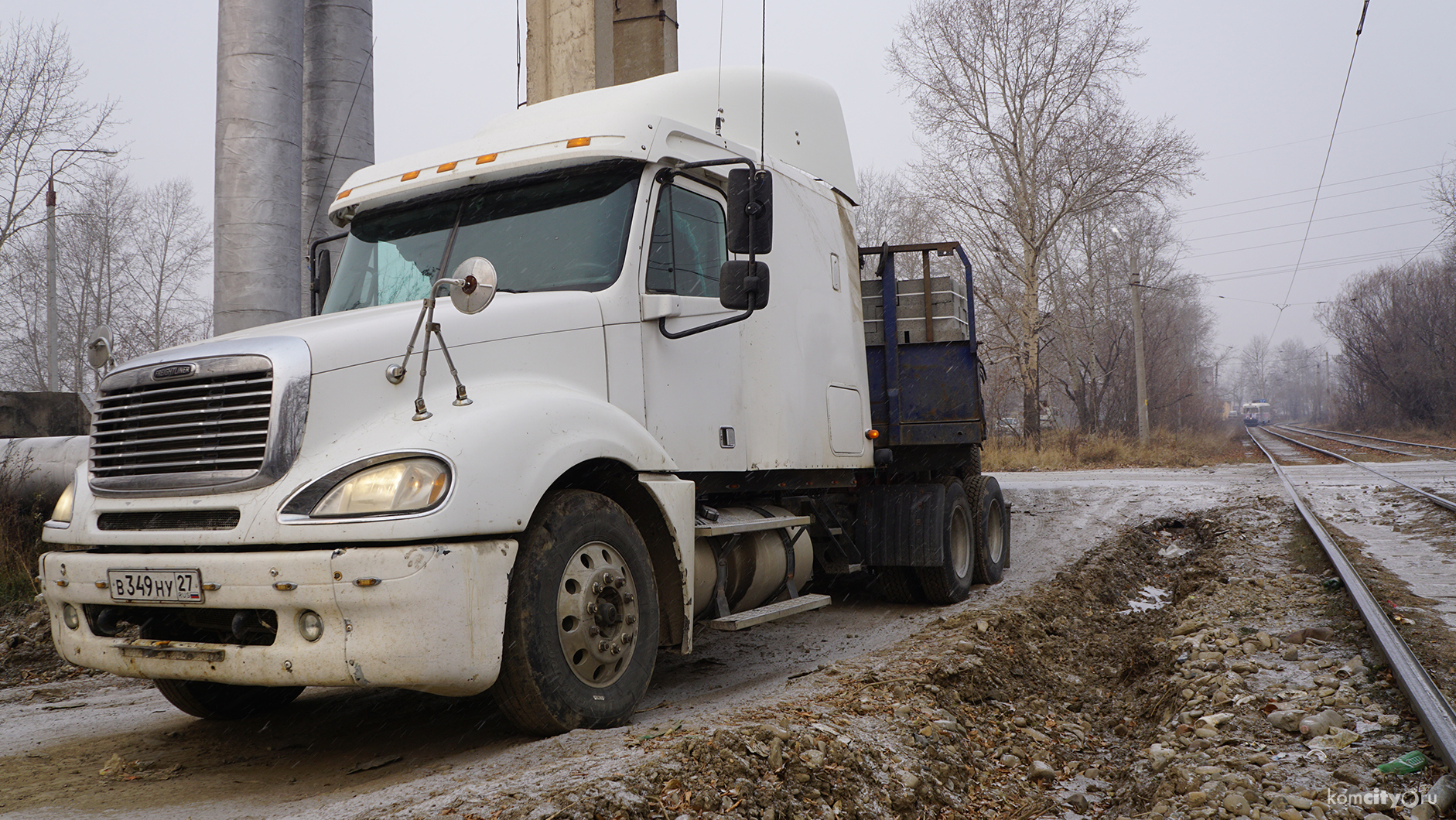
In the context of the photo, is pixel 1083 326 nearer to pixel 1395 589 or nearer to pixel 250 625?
pixel 1395 589

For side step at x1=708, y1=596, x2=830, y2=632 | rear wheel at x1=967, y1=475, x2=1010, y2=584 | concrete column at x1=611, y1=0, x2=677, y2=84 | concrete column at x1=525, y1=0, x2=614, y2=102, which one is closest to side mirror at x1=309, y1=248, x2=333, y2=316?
side step at x1=708, y1=596, x2=830, y2=632

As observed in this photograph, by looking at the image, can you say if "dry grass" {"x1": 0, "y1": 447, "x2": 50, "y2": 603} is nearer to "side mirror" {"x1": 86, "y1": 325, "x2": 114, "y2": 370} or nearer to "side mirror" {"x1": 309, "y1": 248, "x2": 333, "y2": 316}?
"side mirror" {"x1": 309, "y1": 248, "x2": 333, "y2": 316}

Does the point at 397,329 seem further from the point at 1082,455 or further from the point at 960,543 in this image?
the point at 1082,455

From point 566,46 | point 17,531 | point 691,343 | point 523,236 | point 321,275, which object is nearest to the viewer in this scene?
point 523,236

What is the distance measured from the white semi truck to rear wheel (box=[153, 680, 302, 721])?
0.05ft

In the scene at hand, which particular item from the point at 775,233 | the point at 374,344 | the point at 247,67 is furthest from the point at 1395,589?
the point at 247,67

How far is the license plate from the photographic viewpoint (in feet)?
11.7

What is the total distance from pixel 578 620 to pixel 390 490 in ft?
3.23

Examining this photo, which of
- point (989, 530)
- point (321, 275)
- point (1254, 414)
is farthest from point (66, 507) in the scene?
point (1254, 414)

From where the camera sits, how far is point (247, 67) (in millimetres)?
10297

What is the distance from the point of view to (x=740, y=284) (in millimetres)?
4785

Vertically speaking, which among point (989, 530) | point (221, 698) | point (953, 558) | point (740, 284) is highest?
point (740, 284)

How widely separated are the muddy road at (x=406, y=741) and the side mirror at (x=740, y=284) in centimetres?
A: 191

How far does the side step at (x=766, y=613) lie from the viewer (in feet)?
16.5
